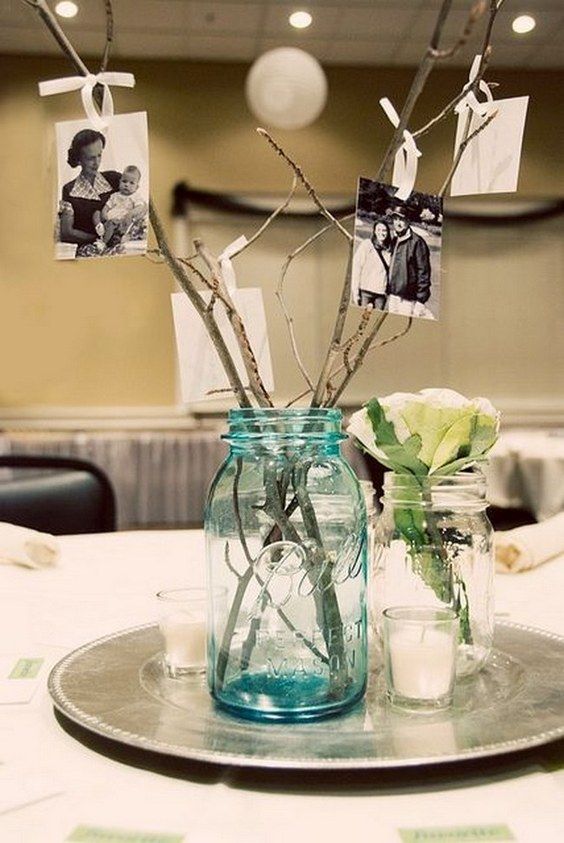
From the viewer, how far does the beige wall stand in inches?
229

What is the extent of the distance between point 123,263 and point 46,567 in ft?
15.5

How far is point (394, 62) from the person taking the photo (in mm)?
5945

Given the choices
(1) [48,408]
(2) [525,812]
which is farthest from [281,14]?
(2) [525,812]

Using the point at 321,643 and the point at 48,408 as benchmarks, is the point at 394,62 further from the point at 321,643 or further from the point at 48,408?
the point at 321,643

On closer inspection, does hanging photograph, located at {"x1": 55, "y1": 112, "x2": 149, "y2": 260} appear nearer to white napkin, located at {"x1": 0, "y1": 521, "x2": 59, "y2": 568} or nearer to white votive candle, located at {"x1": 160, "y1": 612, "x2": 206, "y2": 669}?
white votive candle, located at {"x1": 160, "y1": 612, "x2": 206, "y2": 669}

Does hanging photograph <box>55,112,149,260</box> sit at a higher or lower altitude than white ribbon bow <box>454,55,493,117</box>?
lower

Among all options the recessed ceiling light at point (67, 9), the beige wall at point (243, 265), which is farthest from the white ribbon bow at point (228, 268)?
the beige wall at point (243, 265)

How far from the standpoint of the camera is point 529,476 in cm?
319

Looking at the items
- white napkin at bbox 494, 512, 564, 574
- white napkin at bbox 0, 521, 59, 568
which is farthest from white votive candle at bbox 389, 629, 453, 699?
white napkin at bbox 0, 521, 59, 568

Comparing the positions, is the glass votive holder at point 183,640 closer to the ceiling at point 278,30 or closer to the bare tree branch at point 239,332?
the bare tree branch at point 239,332

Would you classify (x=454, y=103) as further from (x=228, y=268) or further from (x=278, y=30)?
(x=278, y=30)

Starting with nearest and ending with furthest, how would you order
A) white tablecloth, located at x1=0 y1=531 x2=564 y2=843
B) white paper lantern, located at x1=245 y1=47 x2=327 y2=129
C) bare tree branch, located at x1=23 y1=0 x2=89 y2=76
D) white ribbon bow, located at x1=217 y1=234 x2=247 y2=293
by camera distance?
white tablecloth, located at x1=0 y1=531 x2=564 y2=843
bare tree branch, located at x1=23 y1=0 x2=89 y2=76
white ribbon bow, located at x1=217 y1=234 x2=247 y2=293
white paper lantern, located at x1=245 y1=47 x2=327 y2=129

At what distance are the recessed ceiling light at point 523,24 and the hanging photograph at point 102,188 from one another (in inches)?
206

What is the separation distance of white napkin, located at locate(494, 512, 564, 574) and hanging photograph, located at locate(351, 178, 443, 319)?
0.63 metres
